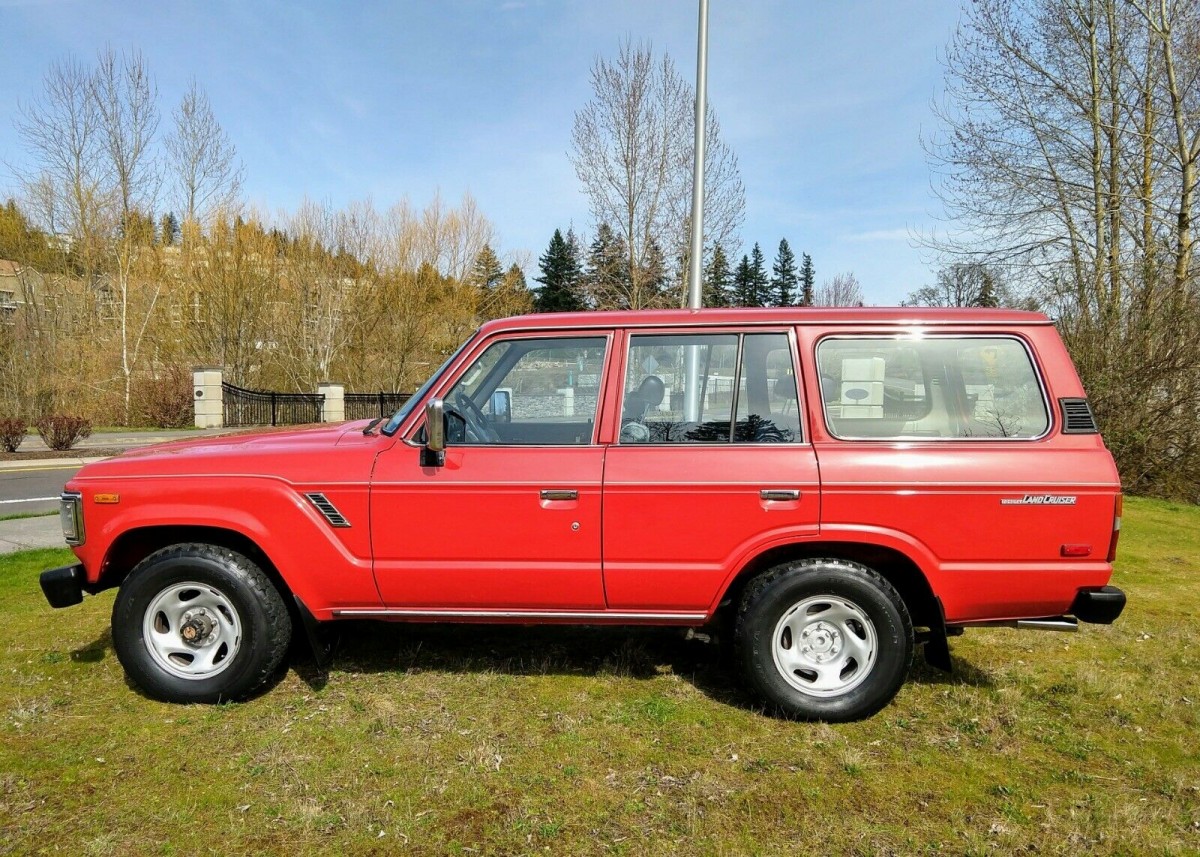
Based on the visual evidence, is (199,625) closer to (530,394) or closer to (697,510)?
(530,394)

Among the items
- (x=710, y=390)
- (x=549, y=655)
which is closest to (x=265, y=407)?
(x=549, y=655)

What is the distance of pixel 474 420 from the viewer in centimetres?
379

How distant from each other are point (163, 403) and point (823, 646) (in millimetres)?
26209

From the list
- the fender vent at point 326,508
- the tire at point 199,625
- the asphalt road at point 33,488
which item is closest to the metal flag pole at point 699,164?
the fender vent at point 326,508

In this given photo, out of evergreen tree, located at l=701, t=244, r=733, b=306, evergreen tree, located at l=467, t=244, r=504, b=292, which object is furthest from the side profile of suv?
evergreen tree, located at l=467, t=244, r=504, b=292

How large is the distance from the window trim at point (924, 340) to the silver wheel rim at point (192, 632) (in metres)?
3.22

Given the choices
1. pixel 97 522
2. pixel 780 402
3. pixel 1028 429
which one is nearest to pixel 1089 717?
pixel 1028 429

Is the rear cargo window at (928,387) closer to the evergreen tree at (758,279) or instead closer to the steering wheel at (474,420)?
the steering wheel at (474,420)

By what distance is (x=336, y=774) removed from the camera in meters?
3.04

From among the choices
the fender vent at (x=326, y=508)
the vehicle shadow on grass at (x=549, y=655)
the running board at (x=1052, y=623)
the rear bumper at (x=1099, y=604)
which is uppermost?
the fender vent at (x=326, y=508)

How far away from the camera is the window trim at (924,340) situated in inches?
135

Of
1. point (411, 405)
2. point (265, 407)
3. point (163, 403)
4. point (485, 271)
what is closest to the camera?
point (411, 405)

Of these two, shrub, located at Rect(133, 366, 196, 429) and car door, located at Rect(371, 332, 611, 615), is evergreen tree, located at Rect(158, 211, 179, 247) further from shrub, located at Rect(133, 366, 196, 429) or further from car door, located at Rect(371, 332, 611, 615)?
car door, located at Rect(371, 332, 611, 615)

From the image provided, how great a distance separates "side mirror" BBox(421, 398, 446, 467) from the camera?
3338mm
